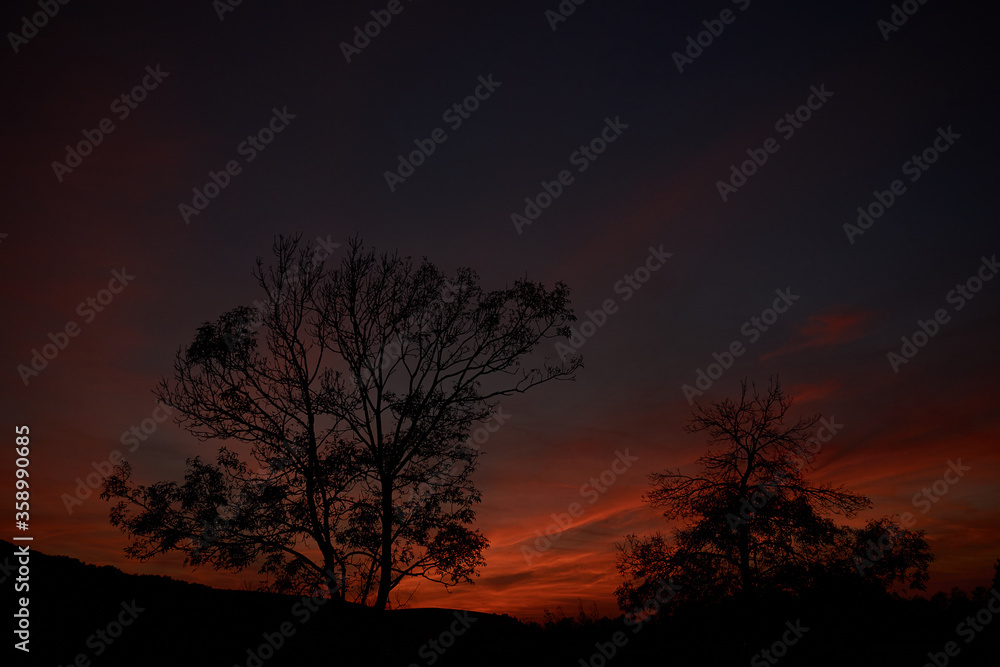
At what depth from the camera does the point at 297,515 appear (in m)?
24.3

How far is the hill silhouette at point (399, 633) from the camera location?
13.0m

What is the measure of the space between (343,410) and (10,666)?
13.2 m

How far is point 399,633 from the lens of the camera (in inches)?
665

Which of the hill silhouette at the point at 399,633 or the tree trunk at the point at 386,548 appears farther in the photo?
the tree trunk at the point at 386,548

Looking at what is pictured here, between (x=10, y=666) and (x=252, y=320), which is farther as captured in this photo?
(x=252, y=320)

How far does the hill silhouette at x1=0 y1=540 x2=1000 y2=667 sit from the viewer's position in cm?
1303

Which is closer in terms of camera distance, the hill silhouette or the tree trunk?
the hill silhouette

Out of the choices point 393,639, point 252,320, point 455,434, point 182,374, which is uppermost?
point 252,320

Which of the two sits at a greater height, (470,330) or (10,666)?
(470,330)

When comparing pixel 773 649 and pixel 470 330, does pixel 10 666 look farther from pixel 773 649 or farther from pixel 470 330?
pixel 470 330

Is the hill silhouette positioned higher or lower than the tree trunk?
lower

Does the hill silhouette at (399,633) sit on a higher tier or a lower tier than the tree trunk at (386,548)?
lower

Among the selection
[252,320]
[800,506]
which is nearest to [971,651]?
[800,506]

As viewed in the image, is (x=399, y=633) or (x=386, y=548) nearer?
(x=399, y=633)
